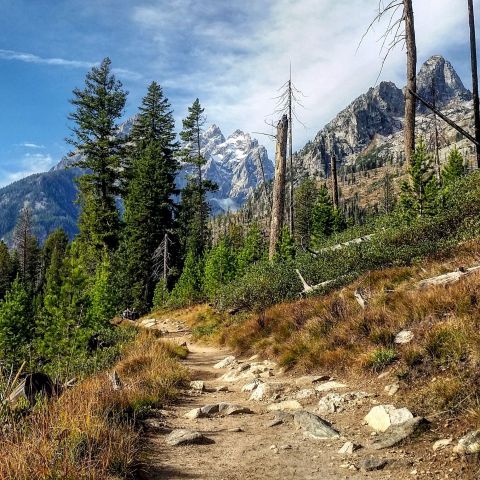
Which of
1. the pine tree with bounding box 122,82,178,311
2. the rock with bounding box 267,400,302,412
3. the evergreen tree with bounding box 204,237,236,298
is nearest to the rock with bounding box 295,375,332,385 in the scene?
the rock with bounding box 267,400,302,412

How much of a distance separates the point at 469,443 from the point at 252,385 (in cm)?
475

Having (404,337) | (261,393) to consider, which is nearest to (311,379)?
(261,393)

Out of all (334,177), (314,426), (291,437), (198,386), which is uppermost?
(334,177)

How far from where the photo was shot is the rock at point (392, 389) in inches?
234

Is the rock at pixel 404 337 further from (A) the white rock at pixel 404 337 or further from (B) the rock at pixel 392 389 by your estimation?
(B) the rock at pixel 392 389

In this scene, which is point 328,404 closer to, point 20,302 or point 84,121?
point 20,302

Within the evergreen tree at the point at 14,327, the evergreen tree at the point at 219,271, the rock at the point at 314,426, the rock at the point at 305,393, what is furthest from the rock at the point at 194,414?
the evergreen tree at the point at 14,327

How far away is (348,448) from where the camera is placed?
4.67 meters

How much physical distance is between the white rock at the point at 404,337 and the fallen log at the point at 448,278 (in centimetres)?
165

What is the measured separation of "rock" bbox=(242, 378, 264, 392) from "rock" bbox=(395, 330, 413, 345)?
2.56 m

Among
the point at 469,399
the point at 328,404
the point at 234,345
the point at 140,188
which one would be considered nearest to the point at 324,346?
the point at 328,404

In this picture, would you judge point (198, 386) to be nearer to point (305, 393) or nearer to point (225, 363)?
point (225, 363)

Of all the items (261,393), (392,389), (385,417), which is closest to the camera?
(385,417)

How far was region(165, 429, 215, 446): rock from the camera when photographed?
5346 millimetres
